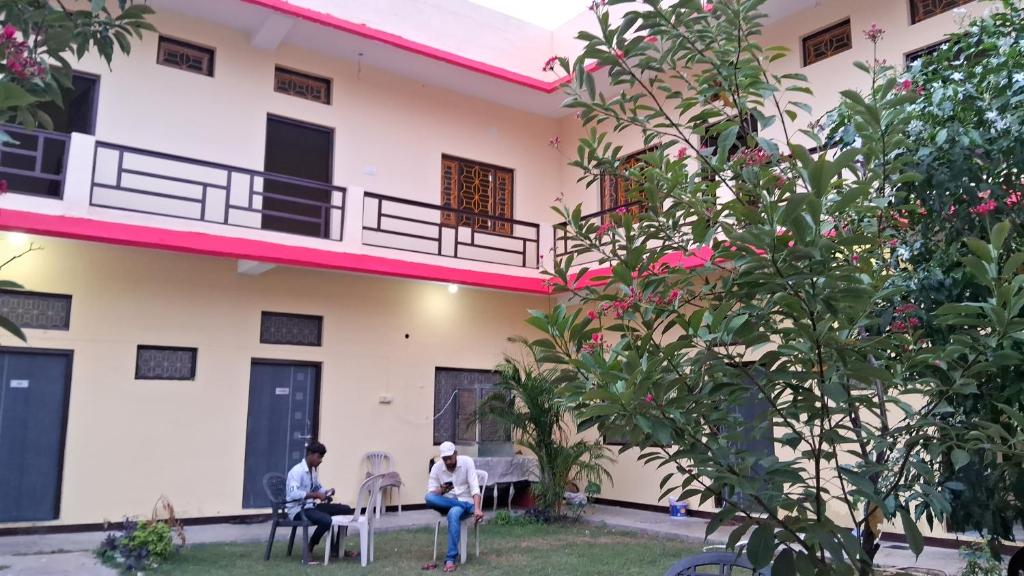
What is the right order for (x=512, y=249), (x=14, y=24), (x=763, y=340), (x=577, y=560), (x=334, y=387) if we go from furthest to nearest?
(x=512, y=249), (x=334, y=387), (x=577, y=560), (x=14, y=24), (x=763, y=340)

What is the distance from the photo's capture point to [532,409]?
32.1ft

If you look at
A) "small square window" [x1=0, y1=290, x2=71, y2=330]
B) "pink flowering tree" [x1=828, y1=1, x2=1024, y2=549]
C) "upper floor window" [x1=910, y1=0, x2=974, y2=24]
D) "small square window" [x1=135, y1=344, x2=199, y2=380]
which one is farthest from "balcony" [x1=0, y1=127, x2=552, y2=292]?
"pink flowering tree" [x1=828, y1=1, x2=1024, y2=549]

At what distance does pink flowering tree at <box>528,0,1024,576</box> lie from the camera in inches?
68.1

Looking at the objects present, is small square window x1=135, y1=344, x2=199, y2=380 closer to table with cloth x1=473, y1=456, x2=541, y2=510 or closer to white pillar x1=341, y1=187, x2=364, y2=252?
white pillar x1=341, y1=187, x2=364, y2=252

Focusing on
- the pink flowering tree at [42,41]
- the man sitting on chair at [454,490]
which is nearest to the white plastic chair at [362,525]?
the man sitting on chair at [454,490]

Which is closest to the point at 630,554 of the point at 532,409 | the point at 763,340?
the point at 532,409

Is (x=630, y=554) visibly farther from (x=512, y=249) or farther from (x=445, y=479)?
(x=512, y=249)

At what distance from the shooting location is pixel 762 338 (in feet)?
6.16

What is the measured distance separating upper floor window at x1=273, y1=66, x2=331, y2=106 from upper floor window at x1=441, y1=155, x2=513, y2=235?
1.95 metres

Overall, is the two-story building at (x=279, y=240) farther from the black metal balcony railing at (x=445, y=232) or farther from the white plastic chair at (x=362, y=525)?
the white plastic chair at (x=362, y=525)

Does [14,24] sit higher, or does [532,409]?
[14,24]

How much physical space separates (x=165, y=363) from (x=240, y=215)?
2028 millimetres

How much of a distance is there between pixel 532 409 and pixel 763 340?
8.04m

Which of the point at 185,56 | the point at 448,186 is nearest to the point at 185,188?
the point at 185,56
